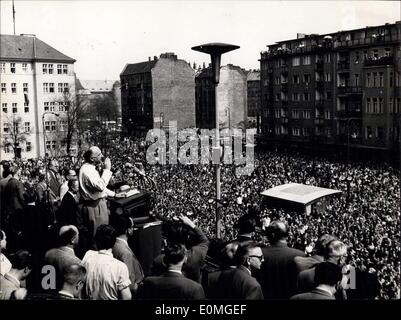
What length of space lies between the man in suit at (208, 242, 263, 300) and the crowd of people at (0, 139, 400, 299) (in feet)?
0.04

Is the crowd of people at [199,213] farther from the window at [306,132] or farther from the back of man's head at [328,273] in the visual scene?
the window at [306,132]

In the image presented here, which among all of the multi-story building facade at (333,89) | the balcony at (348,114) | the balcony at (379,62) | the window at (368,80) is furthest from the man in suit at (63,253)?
the balcony at (348,114)

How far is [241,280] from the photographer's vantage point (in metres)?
4.27

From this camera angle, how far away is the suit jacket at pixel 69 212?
20.0 feet

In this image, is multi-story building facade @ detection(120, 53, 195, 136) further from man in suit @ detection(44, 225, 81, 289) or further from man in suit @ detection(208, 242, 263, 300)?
man in suit @ detection(208, 242, 263, 300)

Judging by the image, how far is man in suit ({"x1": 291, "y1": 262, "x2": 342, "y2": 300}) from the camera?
3.97 metres

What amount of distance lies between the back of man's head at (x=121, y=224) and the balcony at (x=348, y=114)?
34.0 m

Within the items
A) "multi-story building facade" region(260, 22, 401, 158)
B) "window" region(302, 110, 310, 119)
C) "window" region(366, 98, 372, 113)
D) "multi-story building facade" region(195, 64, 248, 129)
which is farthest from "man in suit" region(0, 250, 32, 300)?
"multi-story building facade" region(195, 64, 248, 129)

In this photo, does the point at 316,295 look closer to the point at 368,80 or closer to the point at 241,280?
the point at 241,280

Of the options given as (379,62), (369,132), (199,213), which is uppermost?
(379,62)

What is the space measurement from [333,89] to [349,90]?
4.18 metres

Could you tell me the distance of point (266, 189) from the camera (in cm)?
2612

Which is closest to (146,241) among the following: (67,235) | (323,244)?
(67,235)
